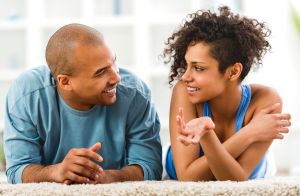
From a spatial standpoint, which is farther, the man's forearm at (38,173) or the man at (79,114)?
the man at (79,114)

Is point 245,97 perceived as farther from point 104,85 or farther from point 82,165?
point 82,165

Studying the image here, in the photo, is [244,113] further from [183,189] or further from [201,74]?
[183,189]

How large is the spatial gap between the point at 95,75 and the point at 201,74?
0.33m

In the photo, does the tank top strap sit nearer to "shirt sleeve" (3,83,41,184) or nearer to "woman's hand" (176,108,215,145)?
"woman's hand" (176,108,215,145)

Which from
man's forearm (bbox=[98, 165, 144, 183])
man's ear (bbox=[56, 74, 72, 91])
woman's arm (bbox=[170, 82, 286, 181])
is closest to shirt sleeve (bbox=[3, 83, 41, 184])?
man's ear (bbox=[56, 74, 72, 91])

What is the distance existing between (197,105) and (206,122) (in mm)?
433

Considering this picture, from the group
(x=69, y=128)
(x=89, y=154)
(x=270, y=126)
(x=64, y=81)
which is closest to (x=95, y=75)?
(x=64, y=81)

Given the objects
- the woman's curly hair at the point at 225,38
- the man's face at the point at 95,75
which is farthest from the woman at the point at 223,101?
the man's face at the point at 95,75

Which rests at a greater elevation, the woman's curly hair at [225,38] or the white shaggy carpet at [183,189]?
the woman's curly hair at [225,38]

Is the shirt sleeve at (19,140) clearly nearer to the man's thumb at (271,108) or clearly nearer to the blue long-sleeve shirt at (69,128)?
the blue long-sleeve shirt at (69,128)

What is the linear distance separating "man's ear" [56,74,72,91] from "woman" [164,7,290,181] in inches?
13.5

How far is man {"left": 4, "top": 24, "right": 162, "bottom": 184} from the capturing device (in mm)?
1777

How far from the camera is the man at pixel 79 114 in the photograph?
178 centimetres

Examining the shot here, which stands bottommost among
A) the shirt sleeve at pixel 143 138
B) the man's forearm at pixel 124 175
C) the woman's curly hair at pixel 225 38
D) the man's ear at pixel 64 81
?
the man's forearm at pixel 124 175
